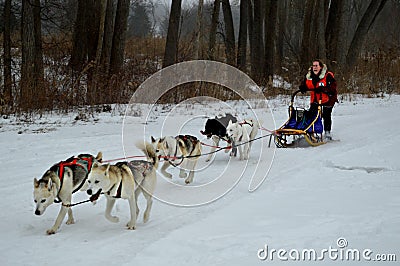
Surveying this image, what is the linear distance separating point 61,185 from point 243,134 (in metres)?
3.98

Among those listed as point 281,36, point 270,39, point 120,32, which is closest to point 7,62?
point 120,32

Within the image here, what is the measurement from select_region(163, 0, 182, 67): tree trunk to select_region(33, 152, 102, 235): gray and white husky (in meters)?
12.2

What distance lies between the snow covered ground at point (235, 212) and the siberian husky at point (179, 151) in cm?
27

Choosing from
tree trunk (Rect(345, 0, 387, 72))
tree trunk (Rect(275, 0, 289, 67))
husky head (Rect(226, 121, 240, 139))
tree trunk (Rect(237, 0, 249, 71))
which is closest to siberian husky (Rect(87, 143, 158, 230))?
husky head (Rect(226, 121, 240, 139))

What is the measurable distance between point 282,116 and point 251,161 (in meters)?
5.15

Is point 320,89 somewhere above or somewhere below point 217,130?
above

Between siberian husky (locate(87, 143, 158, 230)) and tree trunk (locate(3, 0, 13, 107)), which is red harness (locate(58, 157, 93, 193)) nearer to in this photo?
siberian husky (locate(87, 143, 158, 230))

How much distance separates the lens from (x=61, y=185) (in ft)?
15.5

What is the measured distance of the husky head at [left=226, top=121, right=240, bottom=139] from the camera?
302 inches

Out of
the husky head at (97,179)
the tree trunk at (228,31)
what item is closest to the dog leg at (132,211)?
the husky head at (97,179)

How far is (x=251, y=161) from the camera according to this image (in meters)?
7.98

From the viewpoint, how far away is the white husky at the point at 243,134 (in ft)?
25.3

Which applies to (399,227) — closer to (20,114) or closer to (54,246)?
(54,246)

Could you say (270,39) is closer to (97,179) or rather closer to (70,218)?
(70,218)
